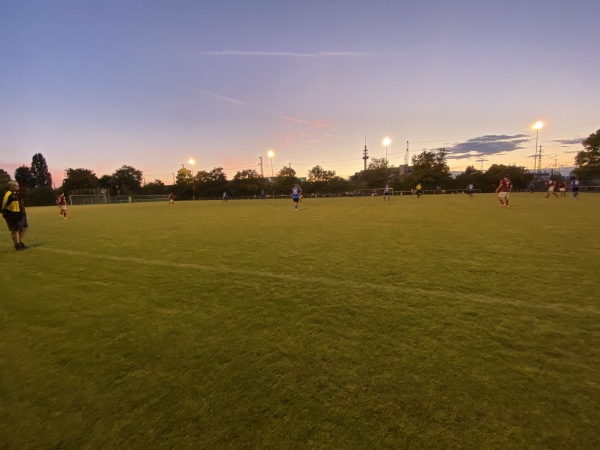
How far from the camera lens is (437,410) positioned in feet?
6.96

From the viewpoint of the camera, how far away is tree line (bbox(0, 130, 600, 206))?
70375 mm

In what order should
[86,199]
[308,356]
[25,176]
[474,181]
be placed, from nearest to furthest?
[308,356] → [86,199] → [474,181] → [25,176]

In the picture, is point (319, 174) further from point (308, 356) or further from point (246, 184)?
point (308, 356)

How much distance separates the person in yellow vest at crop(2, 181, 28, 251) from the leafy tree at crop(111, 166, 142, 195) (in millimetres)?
108363

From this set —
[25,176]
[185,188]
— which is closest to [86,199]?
[185,188]

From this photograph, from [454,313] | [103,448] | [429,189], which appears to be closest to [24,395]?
[103,448]

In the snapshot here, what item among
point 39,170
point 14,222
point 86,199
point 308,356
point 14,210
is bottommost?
point 308,356

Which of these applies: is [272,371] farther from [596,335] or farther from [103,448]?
[596,335]

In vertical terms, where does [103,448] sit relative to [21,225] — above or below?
below

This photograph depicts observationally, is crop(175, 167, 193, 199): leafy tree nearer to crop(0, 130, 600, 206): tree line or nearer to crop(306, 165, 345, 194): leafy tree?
crop(0, 130, 600, 206): tree line

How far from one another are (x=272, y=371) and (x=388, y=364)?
1.08 m

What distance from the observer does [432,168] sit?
3054 inches

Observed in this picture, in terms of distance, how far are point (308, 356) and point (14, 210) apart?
1077cm

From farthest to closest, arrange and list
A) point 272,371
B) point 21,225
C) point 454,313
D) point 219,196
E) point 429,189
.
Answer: point 219,196 → point 429,189 → point 21,225 → point 454,313 → point 272,371
